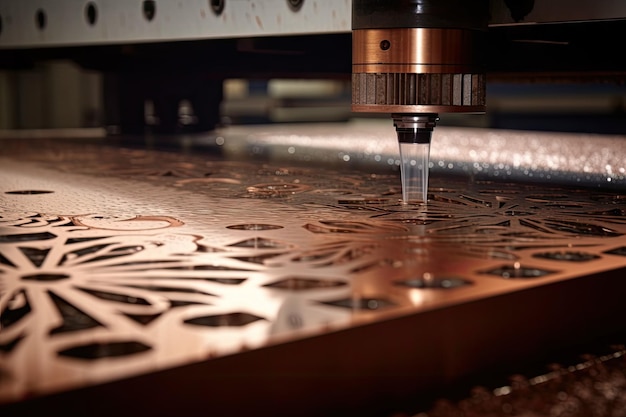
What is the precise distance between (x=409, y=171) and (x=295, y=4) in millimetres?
534

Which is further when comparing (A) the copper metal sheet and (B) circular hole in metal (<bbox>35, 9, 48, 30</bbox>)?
(B) circular hole in metal (<bbox>35, 9, 48, 30</bbox>)

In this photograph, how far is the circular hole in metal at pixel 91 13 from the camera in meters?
2.18

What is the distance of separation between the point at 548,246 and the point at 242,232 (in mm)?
317

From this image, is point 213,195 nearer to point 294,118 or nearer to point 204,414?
point 204,414

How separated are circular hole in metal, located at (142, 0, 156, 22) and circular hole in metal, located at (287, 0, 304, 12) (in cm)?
46

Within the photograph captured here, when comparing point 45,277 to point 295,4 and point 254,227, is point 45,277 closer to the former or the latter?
point 254,227

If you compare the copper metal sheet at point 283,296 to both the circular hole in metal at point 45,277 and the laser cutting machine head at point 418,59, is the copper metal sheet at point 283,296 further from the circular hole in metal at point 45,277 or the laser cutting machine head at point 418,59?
the laser cutting machine head at point 418,59

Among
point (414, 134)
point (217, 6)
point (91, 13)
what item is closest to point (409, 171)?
point (414, 134)

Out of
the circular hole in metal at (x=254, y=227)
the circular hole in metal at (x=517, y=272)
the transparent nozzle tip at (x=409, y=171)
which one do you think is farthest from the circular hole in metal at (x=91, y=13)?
the circular hole in metal at (x=517, y=272)

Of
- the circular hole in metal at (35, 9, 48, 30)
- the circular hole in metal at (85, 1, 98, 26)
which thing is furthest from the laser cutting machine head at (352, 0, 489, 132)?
the circular hole in metal at (35, 9, 48, 30)

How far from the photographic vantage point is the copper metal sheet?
574 mm

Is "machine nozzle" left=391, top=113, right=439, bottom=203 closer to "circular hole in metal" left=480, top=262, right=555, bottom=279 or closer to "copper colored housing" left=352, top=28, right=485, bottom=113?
"copper colored housing" left=352, top=28, right=485, bottom=113

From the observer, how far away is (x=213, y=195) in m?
1.30

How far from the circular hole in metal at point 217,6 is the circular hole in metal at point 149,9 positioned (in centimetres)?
22
